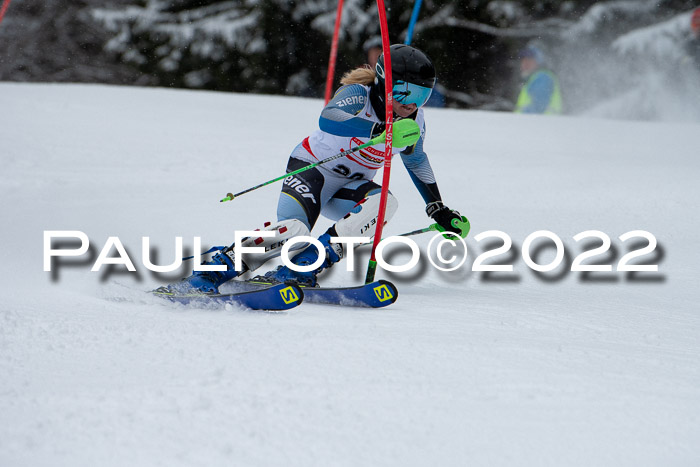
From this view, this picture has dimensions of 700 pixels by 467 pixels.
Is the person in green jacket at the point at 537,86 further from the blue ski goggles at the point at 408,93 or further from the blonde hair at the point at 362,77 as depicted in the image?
the blue ski goggles at the point at 408,93

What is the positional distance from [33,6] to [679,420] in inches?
861

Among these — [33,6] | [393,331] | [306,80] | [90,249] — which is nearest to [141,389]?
[393,331]

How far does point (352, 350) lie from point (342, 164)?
5.34ft

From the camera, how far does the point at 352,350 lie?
220 cm

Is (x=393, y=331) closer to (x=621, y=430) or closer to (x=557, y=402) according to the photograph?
(x=557, y=402)

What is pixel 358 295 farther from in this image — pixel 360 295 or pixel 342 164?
pixel 342 164

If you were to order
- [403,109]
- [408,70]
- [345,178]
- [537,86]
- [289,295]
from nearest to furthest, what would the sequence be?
[289,295]
[408,70]
[403,109]
[345,178]
[537,86]

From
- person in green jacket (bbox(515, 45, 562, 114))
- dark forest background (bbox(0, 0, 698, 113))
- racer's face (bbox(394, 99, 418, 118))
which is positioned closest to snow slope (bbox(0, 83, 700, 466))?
racer's face (bbox(394, 99, 418, 118))

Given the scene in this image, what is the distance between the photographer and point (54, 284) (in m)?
3.62

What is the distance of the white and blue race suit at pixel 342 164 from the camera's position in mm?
3422

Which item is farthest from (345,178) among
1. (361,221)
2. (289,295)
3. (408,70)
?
(289,295)

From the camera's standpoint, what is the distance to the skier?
3.38m

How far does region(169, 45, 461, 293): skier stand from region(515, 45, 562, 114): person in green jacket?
4736 millimetres

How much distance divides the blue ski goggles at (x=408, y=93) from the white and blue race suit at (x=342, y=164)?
0.40 ft
